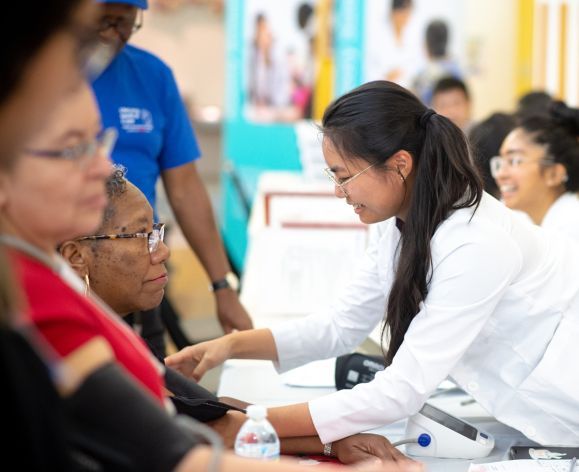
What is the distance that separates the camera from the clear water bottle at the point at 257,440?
4.85 feet

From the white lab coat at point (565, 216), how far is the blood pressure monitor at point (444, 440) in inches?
46.6

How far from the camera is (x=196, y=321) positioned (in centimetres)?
601

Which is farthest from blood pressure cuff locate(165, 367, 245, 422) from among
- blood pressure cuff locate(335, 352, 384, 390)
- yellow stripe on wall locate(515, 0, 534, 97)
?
yellow stripe on wall locate(515, 0, 534, 97)

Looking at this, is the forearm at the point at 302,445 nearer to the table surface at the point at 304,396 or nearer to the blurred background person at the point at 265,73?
the table surface at the point at 304,396

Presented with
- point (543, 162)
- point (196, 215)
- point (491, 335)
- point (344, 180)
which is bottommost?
point (491, 335)

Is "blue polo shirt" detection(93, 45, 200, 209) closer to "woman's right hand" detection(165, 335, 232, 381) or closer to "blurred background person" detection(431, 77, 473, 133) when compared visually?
"woman's right hand" detection(165, 335, 232, 381)

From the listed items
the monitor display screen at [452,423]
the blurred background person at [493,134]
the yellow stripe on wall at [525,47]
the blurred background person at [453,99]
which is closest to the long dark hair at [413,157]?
the monitor display screen at [452,423]

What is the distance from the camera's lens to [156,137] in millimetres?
2857

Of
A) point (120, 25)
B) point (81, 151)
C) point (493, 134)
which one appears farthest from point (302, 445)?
point (493, 134)

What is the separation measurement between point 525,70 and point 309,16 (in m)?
1.73

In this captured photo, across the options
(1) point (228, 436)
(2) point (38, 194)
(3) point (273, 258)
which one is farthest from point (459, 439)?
(3) point (273, 258)

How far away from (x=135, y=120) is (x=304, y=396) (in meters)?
1.02

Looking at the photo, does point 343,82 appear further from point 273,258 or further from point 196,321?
point 273,258

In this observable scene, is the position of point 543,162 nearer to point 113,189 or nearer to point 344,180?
point 344,180
